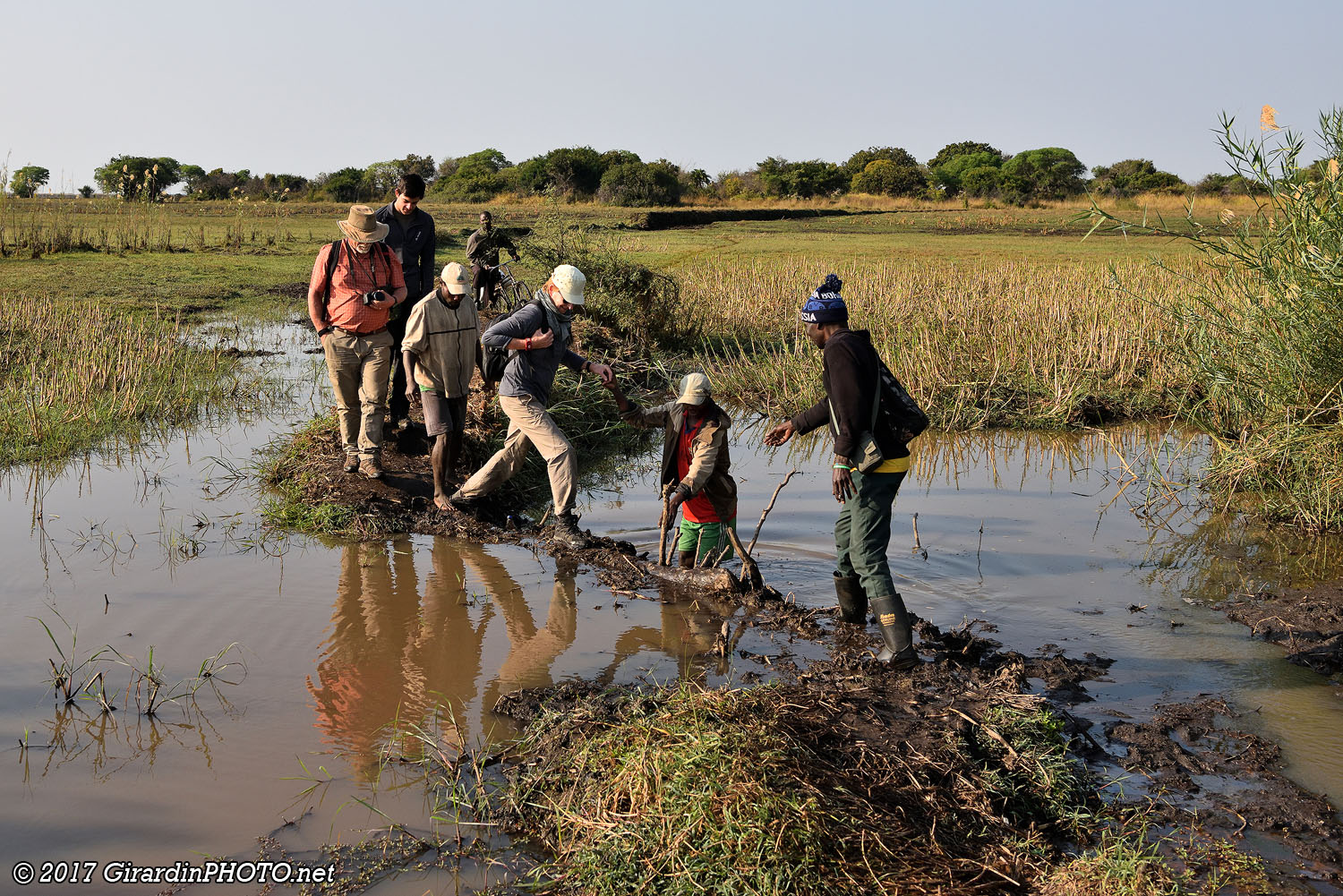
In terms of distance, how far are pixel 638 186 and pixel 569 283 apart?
140ft

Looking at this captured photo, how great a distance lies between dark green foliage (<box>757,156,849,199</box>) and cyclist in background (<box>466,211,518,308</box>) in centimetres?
5076

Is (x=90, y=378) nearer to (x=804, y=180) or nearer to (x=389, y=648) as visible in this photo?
(x=389, y=648)

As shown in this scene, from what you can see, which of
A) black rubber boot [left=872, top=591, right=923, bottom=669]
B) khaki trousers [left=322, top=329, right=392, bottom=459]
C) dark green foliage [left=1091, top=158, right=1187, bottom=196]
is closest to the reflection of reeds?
khaki trousers [left=322, top=329, right=392, bottom=459]

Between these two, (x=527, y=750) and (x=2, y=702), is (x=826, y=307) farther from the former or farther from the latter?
(x=2, y=702)

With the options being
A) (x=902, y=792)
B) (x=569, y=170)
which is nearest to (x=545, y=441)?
(x=902, y=792)

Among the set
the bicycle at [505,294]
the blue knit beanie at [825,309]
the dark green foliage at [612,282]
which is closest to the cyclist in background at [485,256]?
the bicycle at [505,294]

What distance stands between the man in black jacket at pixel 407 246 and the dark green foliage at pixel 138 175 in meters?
12.0

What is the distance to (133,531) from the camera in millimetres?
7441

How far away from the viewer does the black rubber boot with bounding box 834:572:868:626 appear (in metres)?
5.80

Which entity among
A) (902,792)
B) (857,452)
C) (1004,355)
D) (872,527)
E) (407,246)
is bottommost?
(902,792)

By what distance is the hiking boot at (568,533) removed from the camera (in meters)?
7.38

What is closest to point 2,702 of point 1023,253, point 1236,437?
point 1236,437

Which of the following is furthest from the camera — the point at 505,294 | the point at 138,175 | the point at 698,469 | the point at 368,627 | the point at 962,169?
the point at 962,169

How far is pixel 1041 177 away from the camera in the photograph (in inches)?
2552
